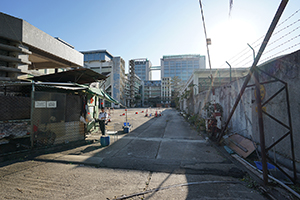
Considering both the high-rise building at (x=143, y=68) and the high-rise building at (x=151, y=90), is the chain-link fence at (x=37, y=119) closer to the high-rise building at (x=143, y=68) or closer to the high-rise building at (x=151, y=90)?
the high-rise building at (x=151, y=90)

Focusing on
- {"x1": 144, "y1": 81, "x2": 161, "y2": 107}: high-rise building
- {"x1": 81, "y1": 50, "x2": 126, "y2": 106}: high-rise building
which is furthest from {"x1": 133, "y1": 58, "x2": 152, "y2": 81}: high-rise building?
{"x1": 81, "y1": 50, "x2": 126, "y2": 106}: high-rise building

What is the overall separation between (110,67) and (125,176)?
65.1 meters

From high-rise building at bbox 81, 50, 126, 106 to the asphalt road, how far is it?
187 feet

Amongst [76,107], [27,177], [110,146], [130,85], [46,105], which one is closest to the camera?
[27,177]

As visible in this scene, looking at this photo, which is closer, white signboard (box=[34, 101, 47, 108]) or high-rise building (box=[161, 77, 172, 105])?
white signboard (box=[34, 101, 47, 108])

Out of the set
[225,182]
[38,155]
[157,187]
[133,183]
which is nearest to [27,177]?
[38,155]

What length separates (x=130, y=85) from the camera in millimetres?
81750

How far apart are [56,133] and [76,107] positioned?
1573 mm

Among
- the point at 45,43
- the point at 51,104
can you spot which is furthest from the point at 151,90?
the point at 51,104

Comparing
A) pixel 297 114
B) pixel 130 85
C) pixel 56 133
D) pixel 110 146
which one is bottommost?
pixel 110 146

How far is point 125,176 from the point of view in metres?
4.08

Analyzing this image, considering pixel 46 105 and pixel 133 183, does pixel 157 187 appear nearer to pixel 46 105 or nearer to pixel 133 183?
pixel 133 183

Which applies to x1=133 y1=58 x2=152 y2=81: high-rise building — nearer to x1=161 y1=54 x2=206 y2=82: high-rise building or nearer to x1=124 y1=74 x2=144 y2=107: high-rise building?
x1=161 y1=54 x2=206 y2=82: high-rise building

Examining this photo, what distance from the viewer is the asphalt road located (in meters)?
3.25
